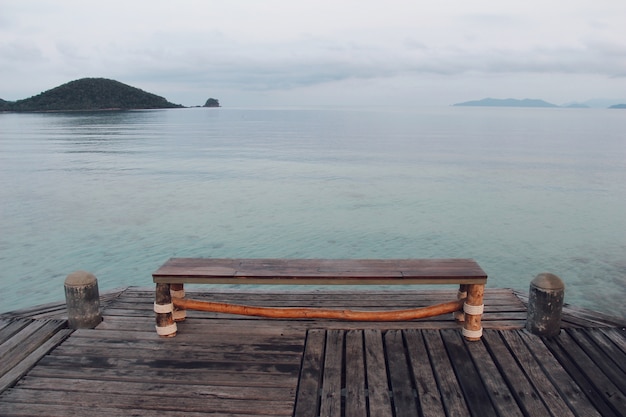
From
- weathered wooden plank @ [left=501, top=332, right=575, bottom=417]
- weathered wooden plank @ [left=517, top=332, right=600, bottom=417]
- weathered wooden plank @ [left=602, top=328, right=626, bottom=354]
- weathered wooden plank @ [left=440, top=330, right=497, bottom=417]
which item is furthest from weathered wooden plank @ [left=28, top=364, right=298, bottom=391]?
weathered wooden plank @ [left=602, top=328, right=626, bottom=354]

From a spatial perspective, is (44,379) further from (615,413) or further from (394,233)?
(394,233)

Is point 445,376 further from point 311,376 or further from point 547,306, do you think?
point 547,306

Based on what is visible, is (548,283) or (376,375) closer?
(376,375)

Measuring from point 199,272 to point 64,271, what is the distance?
10.1 metres

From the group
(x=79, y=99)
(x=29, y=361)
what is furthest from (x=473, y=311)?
(x=79, y=99)

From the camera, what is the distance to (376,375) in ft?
15.1

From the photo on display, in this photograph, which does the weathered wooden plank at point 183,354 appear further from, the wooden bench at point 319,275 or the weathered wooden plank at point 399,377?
the weathered wooden plank at point 399,377

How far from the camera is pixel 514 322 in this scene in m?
5.77

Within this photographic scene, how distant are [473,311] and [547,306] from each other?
911 mm

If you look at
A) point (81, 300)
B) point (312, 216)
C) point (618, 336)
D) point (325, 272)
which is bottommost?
point (312, 216)

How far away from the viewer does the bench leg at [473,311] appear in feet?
17.1

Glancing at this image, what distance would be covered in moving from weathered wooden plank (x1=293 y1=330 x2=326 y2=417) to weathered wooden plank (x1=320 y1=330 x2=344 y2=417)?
0.05 m

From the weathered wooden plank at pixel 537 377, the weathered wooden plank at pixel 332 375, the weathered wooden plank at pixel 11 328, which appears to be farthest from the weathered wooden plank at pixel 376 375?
the weathered wooden plank at pixel 11 328

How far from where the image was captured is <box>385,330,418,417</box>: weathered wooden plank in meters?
4.09
